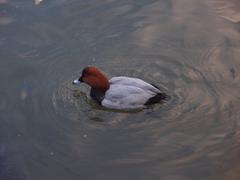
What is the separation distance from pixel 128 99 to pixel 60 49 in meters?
1.87

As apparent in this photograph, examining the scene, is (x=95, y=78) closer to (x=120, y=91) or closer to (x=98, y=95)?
(x=98, y=95)

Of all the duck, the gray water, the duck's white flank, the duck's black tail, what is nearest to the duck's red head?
the duck

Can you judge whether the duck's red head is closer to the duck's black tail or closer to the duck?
the duck

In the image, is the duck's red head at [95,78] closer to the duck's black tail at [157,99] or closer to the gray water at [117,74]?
the gray water at [117,74]

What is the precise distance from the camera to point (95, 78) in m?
7.18

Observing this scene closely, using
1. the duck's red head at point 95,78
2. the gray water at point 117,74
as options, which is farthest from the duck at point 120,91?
the gray water at point 117,74

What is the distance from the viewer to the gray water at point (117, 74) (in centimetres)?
635

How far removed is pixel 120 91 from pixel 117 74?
2.59ft

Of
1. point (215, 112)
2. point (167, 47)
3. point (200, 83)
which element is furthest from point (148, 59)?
point (215, 112)

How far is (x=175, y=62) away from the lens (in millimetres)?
7832

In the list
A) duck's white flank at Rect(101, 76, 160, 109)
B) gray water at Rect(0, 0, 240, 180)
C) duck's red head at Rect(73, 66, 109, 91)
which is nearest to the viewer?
gray water at Rect(0, 0, 240, 180)

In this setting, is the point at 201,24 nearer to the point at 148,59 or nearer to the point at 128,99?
the point at 148,59

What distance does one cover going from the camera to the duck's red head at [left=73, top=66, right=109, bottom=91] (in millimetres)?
7137

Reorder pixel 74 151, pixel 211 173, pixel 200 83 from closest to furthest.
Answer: pixel 211 173 < pixel 74 151 < pixel 200 83
